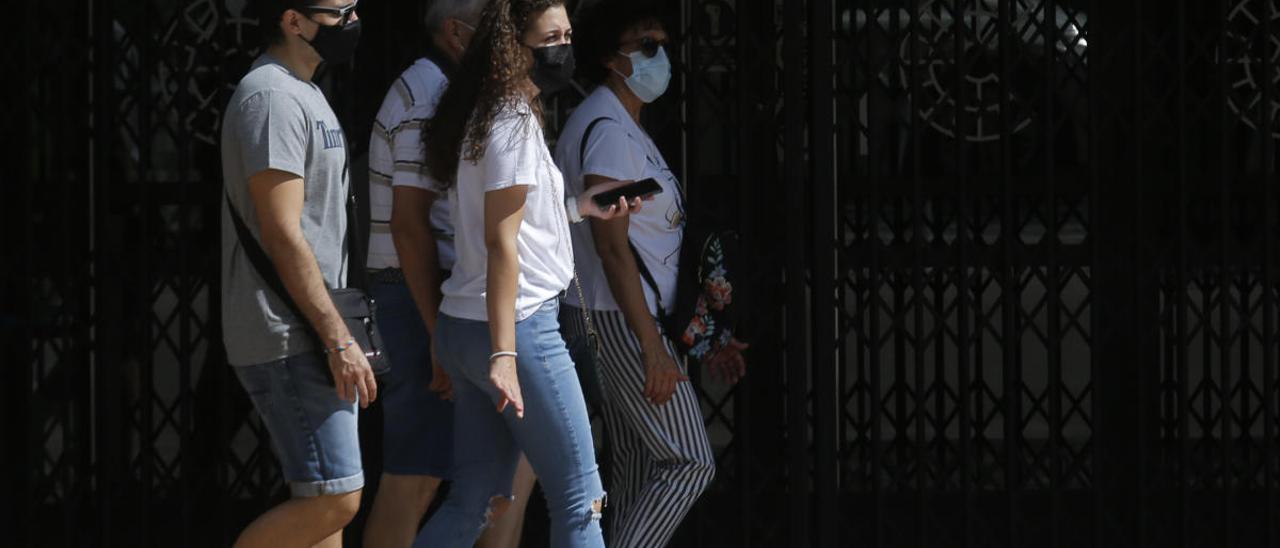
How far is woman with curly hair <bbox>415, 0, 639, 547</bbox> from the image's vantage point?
415cm

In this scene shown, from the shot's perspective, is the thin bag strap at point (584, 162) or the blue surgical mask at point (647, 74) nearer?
the thin bag strap at point (584, 162)

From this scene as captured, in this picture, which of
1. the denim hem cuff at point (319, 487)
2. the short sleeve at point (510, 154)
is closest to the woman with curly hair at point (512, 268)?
the short sleeve at point (510, 154)

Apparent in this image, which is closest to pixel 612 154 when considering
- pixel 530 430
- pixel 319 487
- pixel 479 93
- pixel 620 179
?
pixel 620 179

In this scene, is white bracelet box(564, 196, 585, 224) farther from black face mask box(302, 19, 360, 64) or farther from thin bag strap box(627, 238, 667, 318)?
black face mask box(302, 19, 360, 64)

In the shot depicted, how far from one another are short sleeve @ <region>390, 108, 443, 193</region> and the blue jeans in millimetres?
389

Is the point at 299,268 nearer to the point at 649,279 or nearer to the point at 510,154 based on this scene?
the point at 510,154

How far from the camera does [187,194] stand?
225 inches

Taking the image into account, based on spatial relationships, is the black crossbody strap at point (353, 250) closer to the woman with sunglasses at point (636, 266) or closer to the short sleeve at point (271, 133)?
the short sleeve at point (271, 133)

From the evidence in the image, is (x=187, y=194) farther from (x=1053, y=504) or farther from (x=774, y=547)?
(x=1053, y=504)

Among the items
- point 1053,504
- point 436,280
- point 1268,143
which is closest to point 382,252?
point 436,280

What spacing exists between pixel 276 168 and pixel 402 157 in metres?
0.70

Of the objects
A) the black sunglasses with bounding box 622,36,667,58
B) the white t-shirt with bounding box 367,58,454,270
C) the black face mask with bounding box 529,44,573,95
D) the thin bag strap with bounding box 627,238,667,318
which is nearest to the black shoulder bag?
the white t-shirt with bounding box 367,58,454,270

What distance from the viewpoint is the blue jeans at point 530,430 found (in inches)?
167

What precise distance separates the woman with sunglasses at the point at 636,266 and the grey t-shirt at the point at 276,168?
0.90 m
